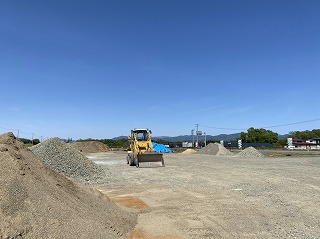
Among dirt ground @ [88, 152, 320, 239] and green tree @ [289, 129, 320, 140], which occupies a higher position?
green tree @ [289, 129, 320, 140]

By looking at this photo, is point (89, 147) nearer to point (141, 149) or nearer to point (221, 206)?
point (141, 149)

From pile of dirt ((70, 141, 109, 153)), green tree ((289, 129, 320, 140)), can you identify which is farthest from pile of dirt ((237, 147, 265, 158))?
green tree ((289, 129, 320, 140))

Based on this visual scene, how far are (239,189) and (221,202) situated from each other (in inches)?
113

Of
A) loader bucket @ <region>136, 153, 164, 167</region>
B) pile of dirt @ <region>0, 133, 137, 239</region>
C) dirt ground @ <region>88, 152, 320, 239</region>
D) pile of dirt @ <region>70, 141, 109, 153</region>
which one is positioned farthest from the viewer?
pile of dirt @ <region>70, 141, 109, 153</region>

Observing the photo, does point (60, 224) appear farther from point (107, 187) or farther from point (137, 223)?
point (107, 187)

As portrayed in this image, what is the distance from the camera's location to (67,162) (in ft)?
58.9

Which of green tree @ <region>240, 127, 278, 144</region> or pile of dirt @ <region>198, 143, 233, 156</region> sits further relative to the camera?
green tree @ <region>240, 127, 278, 144</region>

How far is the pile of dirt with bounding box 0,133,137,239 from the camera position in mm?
5154

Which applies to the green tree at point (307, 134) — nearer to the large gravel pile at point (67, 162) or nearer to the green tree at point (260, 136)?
the green tree at point (260, 136)

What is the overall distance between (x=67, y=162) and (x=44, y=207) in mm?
12574

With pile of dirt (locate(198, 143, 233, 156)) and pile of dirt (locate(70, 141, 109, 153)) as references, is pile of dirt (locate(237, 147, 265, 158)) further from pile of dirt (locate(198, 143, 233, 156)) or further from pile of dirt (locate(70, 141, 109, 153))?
pile of dirt (locate(70, 141, 109, 153))

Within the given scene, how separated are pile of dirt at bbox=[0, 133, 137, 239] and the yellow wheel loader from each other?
13.7 metres

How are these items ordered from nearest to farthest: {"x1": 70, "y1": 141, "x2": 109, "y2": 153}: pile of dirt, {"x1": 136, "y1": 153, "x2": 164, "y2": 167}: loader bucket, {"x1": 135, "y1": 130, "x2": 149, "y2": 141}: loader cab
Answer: {"x1": 136, "y1": 153, "x2": 164, "y2": 167}: loader bucket
{"x1": 135, "y1": 130, "x2": 149, "y2": 141}: loader cab
{"x1": 70, "y1": 141, "x2": 109, "y2": 153}: pile of dirt

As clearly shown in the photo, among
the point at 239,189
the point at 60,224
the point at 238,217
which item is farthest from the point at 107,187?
the point at 60,224
